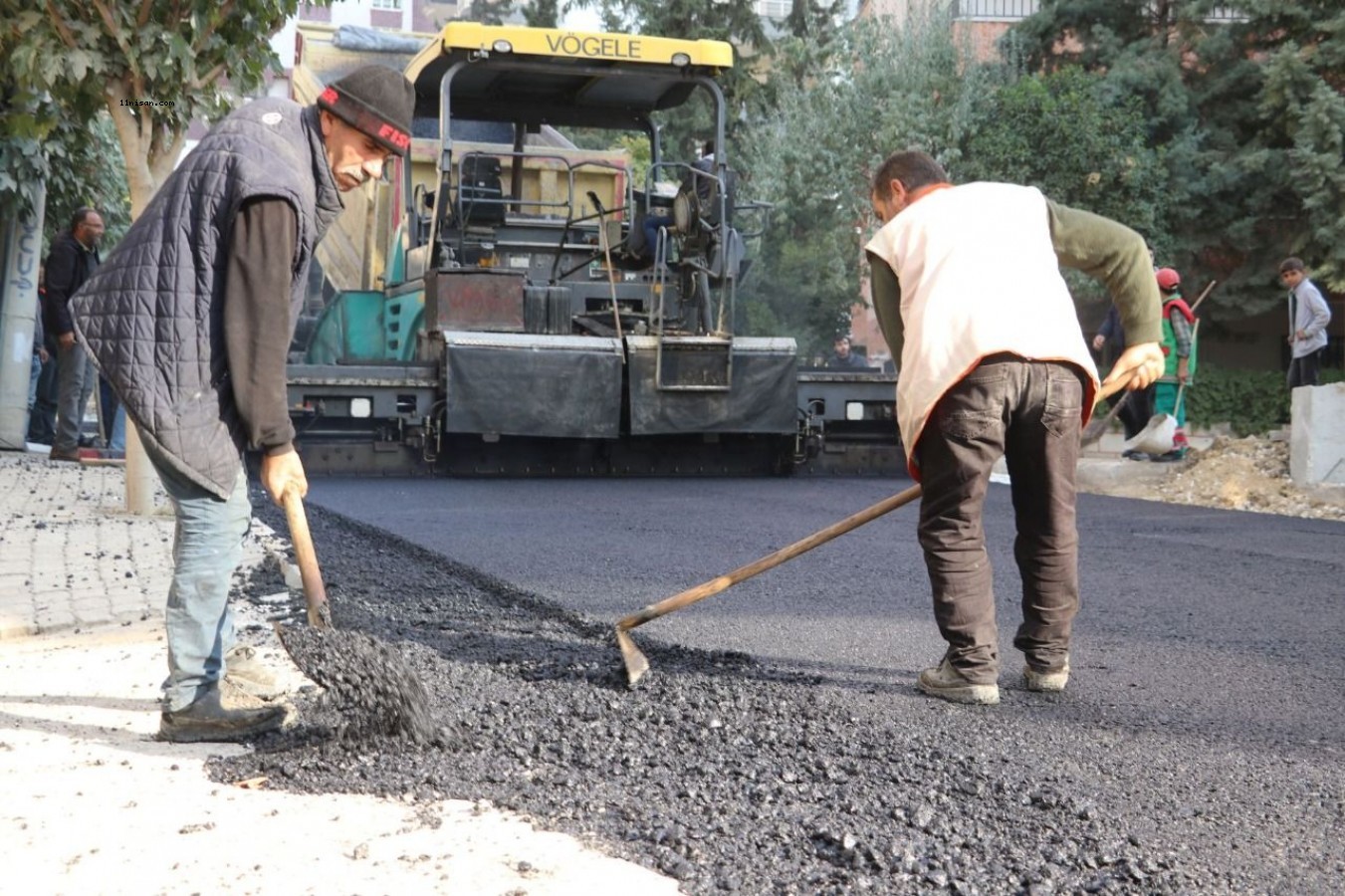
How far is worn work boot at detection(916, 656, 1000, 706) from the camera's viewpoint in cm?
364

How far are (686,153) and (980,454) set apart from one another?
77.0ft

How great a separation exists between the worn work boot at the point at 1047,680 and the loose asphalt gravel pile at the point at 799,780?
73mm

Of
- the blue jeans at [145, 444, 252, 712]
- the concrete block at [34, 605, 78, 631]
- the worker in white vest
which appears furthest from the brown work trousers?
the concrete block at [34, 605, 78, 631]

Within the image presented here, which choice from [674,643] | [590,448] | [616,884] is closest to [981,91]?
[590,448]

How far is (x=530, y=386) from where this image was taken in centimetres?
1000

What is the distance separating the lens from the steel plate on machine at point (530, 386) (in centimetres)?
997

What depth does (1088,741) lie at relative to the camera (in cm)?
328

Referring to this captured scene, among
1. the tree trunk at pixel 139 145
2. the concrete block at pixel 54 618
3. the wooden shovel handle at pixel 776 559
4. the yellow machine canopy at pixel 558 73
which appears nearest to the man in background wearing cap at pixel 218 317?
the wooden shovel handle at pixel 776 559

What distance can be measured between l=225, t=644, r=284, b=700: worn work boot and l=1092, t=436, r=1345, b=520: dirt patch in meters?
7.50

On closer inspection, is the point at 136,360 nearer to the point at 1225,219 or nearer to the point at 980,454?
the point at 980,454

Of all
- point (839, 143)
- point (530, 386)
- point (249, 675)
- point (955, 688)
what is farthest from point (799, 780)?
point (839, 143)

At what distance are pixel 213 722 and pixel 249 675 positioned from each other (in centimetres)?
45

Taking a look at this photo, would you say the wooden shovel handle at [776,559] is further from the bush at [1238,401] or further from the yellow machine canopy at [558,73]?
the bush at [1238,401]

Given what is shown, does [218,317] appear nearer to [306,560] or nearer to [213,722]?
[306,560]
